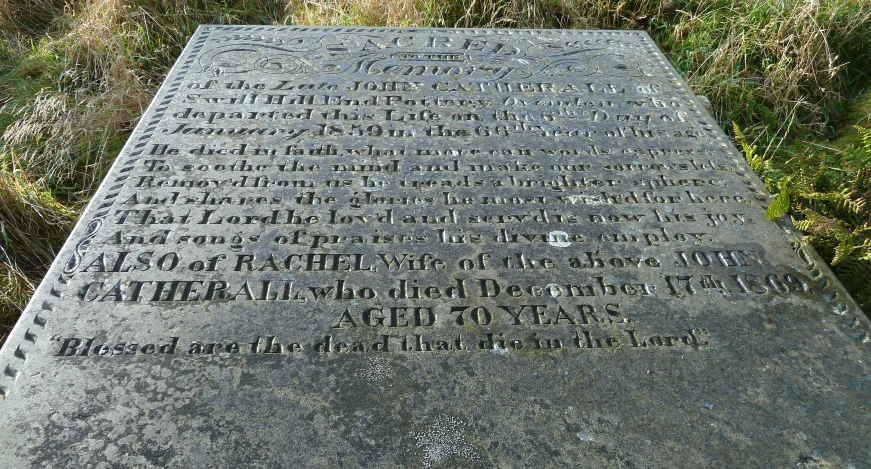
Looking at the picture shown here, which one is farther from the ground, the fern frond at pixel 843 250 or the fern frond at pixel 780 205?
the fern frond at pixel 780 205

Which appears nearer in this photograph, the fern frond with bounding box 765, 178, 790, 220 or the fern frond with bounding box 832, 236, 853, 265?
the fern frond with bounding box 832, 236, 853, 265

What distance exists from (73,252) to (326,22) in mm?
3773

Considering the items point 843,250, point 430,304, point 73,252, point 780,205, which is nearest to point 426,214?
point 430,304

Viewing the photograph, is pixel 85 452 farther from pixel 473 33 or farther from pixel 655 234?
pixel 473 33

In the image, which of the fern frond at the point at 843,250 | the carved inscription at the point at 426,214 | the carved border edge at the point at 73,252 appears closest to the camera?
the carved border edge at the point at 73,252

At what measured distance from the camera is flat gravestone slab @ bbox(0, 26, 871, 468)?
1.79 meters

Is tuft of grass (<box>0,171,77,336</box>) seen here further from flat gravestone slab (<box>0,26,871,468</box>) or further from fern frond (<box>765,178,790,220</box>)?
fern frond (<box>765,178,790,220</box>)

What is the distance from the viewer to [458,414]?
1.86 meters

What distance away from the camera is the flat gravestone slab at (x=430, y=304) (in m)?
1.79

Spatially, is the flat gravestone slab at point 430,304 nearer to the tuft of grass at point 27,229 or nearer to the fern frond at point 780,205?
the fern frond at point 780,205

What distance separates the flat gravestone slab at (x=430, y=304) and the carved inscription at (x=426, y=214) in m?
0.01

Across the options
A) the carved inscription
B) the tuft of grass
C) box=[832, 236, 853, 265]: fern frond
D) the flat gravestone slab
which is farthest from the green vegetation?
the flat gravestone slab

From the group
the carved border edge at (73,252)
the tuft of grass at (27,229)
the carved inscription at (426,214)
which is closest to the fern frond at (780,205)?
the carved inscription at (426,214)

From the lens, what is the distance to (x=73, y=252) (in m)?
2.33
